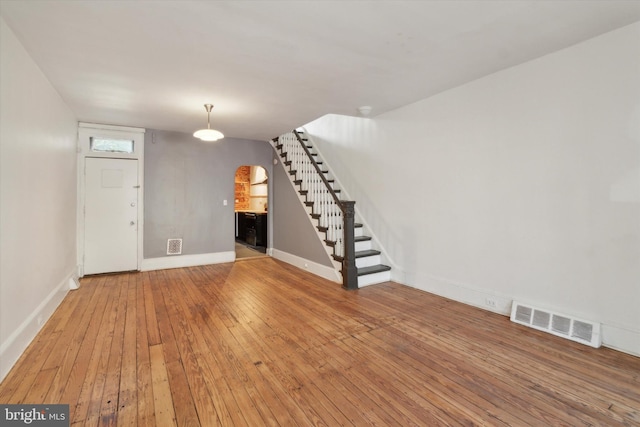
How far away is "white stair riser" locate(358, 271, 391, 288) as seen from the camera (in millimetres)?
4512

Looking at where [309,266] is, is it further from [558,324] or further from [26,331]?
[26,331]

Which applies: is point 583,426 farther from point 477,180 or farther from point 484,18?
point 484,18

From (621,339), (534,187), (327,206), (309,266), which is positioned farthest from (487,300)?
(309,266)

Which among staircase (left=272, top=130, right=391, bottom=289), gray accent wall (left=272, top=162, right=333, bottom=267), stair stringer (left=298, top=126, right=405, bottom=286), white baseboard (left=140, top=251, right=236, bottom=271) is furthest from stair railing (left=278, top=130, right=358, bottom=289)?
white baseboard (left=140, top=251, right=236, bottom=271)

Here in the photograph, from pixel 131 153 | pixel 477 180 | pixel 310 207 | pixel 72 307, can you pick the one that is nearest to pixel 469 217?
pixel 477 180

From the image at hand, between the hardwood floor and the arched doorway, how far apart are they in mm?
3949

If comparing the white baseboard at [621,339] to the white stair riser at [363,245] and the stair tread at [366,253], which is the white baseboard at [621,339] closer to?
the stair tread at [366,253]

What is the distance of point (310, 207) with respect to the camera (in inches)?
219

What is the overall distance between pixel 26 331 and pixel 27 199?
1.21 meters

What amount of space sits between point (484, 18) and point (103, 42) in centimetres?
327

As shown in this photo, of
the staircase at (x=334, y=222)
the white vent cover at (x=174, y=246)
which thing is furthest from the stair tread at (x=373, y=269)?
the white vent cover at (x=174, y=246)

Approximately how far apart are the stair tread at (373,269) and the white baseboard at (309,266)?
0.36 meters

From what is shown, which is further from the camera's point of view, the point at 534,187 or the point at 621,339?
the point at 534,187

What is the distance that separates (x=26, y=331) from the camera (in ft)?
8.67
